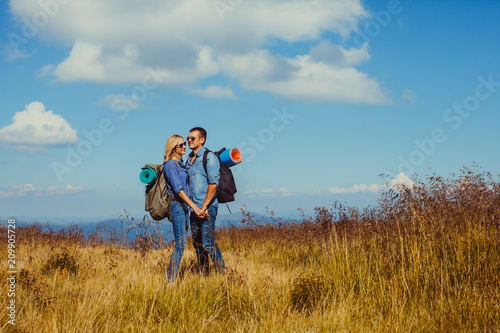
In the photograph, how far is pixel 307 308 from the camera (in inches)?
148

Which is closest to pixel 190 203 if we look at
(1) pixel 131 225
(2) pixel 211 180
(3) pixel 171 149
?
(2) pixel 211 180

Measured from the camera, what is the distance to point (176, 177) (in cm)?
462

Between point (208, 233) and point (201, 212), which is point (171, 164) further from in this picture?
point (208, 233)

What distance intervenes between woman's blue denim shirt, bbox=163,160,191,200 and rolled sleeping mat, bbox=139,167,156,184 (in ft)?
0.83

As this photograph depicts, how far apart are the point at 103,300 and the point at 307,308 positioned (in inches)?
82.4

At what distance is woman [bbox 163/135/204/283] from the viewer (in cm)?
456

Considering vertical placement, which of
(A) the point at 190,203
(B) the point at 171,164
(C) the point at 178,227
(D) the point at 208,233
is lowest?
(D) the point at 208,233

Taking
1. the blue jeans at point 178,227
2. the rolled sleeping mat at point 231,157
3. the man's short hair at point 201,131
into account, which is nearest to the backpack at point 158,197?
the blue jeans at point 178,227

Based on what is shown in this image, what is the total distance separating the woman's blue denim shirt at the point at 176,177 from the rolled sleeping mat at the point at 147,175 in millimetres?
252

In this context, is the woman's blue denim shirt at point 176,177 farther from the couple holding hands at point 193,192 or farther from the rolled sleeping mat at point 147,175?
the rolled sleeping mat at point 147,175

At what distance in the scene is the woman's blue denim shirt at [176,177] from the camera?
4574mm

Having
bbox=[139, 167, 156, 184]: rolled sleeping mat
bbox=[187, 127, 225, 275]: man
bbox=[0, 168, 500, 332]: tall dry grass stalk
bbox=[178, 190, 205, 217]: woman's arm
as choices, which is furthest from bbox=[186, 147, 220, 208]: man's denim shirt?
bbox=[0, 168, 500, 332]: tall dry grass stalk

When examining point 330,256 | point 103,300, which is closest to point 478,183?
point 330,256

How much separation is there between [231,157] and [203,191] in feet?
2.08
